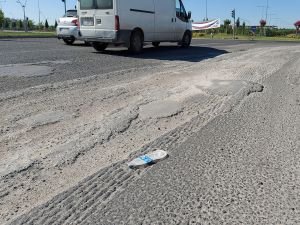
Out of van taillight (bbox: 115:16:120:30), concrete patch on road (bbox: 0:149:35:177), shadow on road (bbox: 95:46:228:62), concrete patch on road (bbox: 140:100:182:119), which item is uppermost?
van taillight (bbox: 115:16:120:30)

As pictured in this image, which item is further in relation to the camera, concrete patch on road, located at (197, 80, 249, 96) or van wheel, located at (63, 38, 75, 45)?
van wheel, located at (63, 38, 75, 45)

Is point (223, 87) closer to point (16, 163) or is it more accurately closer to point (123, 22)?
point (16, 163)

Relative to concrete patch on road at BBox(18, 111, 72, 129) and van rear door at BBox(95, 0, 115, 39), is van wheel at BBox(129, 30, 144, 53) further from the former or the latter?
concrete patch on road at BBox(18, 111, 72, 129)

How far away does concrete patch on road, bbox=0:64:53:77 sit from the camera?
8.52 m

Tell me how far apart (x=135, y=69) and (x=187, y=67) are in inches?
66.7

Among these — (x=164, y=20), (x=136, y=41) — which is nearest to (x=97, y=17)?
(x=136, y=41)

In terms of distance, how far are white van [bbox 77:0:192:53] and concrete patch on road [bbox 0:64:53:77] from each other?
4495 millimetres

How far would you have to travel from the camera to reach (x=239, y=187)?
11.1 feet

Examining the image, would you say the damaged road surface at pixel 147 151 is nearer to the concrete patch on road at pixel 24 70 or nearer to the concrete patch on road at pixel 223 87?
the concrete patch on road at pixel 223 87

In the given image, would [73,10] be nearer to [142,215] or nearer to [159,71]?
[159,71]

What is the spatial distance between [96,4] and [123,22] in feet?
3.87

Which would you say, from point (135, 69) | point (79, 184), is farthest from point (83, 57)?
point (79, 184)

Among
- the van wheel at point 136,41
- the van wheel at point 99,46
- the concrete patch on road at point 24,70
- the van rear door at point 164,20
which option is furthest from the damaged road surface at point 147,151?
the van rear door at point 164,20

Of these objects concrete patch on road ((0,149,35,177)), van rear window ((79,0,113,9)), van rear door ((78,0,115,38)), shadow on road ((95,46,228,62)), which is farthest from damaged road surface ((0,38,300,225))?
van rear window ((79,0,113,9))
